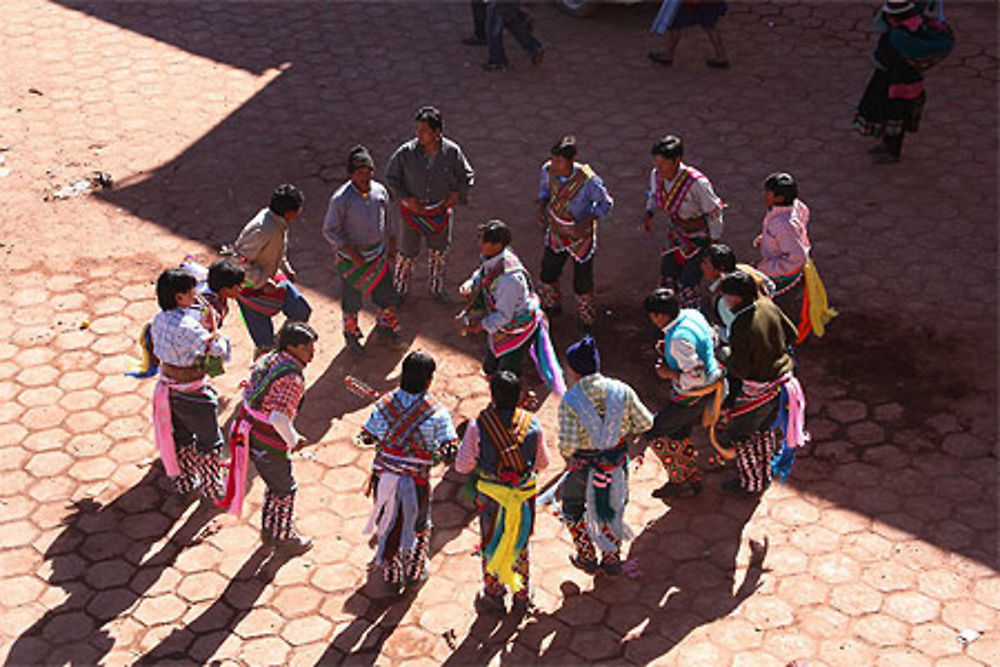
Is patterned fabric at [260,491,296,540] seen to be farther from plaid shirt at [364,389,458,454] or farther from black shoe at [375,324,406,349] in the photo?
black shoe at [375,324,406,349]

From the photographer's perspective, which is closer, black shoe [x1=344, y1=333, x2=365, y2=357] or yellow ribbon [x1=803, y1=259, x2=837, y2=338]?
yellow ribbon [x1=803, y1=259, x2=837, y2=338]

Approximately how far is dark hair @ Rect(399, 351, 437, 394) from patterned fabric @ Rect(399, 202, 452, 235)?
9.61 feet

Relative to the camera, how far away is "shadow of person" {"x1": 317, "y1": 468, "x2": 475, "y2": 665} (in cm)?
632

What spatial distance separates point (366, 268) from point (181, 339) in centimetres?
197

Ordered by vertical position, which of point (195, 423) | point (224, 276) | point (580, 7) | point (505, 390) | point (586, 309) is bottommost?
point (586, 309)

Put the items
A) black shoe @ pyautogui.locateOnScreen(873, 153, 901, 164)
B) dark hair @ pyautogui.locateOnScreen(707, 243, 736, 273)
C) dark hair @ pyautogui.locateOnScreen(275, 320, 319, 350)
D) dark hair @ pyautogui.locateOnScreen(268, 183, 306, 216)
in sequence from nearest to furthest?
1. dark hair @ pyautogui.locateOnScreen(275, 320, 319, 350)
2. dark hair @ pyautogui.locateOnScreen(707, 243, 736, 273)
3. dark hair @ pyautogui.locateOnScreen(268, 183, 306, 216)
4. black shoe @ pyautogui.locateOnScreen(873, 153, 901, 164)

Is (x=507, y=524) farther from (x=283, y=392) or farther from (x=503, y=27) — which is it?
(x=503, y=27)

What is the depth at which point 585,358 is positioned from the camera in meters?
6.18

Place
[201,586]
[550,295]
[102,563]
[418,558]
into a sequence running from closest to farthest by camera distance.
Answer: [418,558] < [201,586] < [102,563] < [550,295]

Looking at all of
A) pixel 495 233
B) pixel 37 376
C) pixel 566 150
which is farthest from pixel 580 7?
pixel 37 376

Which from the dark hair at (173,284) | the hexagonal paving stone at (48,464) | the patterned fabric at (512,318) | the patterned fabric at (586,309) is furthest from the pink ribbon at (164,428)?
the patterned fabric at (586,309)

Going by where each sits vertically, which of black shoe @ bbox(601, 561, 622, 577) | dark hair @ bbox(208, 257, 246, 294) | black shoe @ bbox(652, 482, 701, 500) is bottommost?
black shoe @ bbox(652, 482, 701, 500)

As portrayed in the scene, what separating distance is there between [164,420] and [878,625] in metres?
4.16

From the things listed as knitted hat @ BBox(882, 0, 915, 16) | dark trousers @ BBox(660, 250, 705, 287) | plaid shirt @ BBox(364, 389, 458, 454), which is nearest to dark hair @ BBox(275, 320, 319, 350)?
plaid shirt @ BBox(364, 389, 458, 454)
